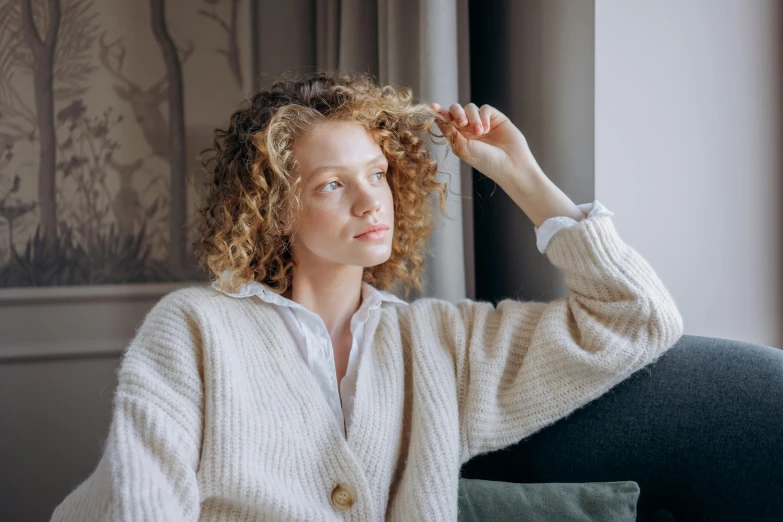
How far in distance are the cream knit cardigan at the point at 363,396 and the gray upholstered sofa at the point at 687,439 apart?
37 mm

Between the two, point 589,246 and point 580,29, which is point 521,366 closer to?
point 589,246

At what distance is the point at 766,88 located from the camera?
1387 millimetres

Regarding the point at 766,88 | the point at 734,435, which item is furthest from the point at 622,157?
the point at 734,435

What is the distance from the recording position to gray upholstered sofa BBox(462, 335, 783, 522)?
952 millimetres

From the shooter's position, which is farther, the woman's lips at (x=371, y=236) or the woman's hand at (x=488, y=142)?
the woman's hand at (x=488, y=142)

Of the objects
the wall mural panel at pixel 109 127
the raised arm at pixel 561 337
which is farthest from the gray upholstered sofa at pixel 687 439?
the wall mural panel at pixel 109 127

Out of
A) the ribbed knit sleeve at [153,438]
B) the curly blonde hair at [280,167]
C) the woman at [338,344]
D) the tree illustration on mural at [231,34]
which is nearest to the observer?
the ribbed knit sleeve at [153,438]

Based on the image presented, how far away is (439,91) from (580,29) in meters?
0.34

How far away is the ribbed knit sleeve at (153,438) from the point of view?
2.89ft

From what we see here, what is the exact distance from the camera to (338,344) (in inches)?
50.2

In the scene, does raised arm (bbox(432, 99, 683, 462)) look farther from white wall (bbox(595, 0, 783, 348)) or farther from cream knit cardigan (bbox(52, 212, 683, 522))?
white wall (bbox(595, 0, 783, 348))

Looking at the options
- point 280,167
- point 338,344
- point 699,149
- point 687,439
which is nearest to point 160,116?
point 280,167

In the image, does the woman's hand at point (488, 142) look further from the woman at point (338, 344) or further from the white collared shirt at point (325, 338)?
the white collared shirt at point (325, 338)

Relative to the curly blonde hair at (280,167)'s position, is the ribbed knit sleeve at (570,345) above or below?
below
